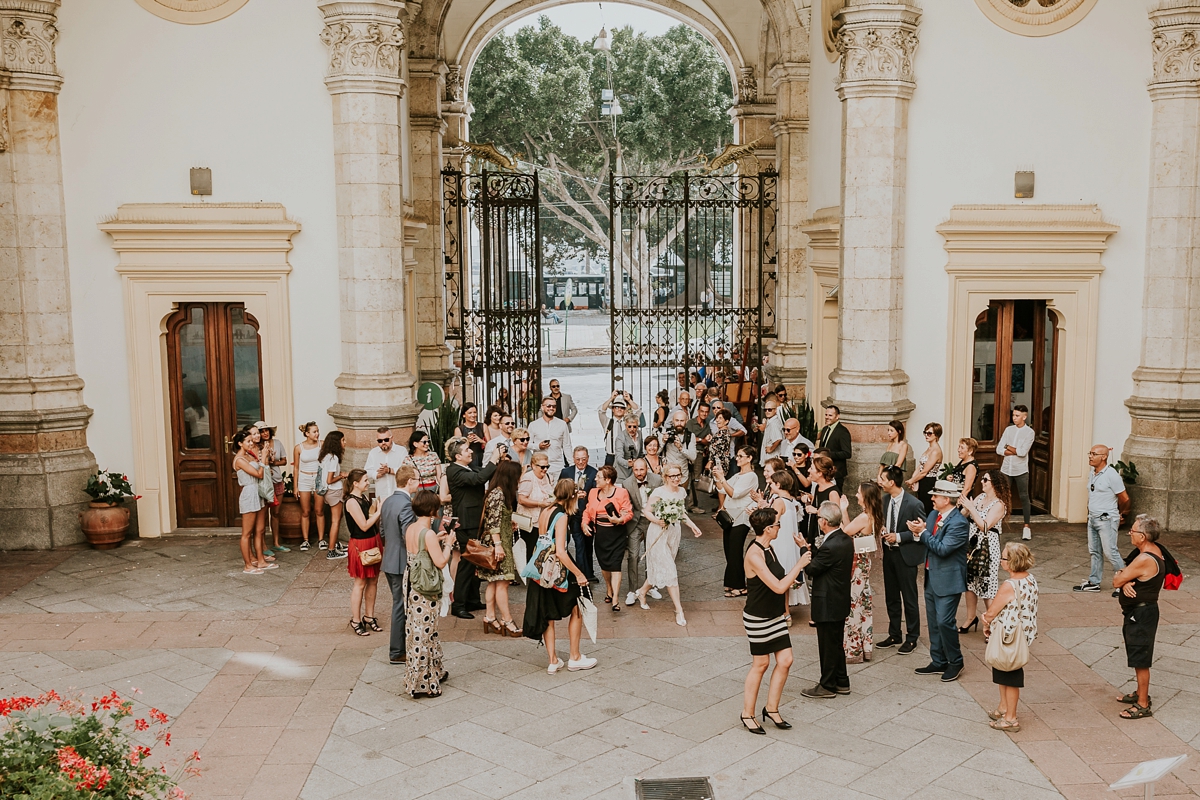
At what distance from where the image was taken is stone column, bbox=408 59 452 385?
16.9 meters

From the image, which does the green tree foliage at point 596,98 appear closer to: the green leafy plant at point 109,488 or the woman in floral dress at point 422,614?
the green leafy plant at point 109,488

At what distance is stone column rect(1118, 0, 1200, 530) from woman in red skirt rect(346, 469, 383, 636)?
8.88 meters

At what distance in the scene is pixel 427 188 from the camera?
1706 centimetres

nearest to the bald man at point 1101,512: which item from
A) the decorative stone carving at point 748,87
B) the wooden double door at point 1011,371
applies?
the wooden double door at point 1011,371

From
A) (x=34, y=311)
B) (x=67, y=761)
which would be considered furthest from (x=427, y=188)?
(x=67, y=761)

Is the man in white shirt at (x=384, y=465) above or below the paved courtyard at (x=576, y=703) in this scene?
above

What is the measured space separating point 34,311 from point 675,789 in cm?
942

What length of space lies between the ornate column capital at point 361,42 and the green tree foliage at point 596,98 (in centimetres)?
2295

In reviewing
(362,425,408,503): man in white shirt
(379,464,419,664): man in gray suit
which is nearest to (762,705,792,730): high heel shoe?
(379,464,419,664): man in gray suit

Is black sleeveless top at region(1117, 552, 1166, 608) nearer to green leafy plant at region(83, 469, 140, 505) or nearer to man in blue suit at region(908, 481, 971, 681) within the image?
man in blue suit at region(908, 481, 971, 681)

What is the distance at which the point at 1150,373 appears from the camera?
43.7 ft

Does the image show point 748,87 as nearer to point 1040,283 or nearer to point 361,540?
point 1040,283

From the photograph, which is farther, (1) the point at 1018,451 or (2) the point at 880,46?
(2) the point at 880,46

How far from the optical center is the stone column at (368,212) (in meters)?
12.6
